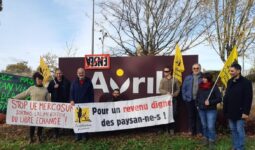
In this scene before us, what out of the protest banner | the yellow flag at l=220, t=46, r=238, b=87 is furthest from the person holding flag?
the yellow flag at l=220, t=46, r=238, b=87

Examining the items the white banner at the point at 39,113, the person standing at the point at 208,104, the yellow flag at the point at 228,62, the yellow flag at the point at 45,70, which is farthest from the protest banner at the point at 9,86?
the yellow flag at the point at 228,62

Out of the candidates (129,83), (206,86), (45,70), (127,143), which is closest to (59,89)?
(45,70)

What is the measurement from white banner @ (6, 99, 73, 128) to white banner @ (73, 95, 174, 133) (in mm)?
365

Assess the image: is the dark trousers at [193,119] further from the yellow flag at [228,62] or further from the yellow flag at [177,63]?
the yellow flag at [228,62]

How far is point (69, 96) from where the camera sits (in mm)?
10875

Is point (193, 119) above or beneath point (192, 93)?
beneath

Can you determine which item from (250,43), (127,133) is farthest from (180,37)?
(127,133)

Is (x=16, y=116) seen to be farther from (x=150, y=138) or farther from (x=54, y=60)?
(x=54, y=60)

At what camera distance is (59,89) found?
10.8 m

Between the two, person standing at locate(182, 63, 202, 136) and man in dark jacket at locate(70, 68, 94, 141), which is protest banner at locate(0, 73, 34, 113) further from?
person standing at locate(182, 63, 202, 136)

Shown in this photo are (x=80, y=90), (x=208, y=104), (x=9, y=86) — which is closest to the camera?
(x=208, y=104)

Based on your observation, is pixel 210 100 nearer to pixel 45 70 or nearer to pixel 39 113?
pixel 39 113

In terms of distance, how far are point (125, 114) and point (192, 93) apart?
1972 millimetres

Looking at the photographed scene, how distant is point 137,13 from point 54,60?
82.6ft
